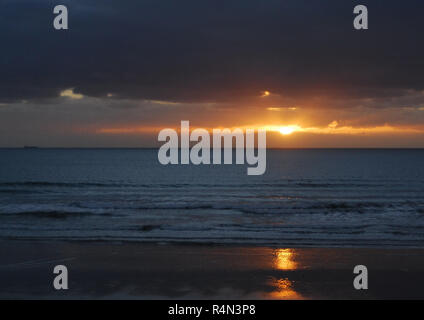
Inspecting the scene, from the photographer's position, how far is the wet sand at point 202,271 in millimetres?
8977

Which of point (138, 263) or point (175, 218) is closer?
point (138, 263)

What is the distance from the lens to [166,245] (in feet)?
47.0

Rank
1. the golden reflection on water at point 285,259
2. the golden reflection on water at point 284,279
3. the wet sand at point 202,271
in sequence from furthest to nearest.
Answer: the golden reflection on water at point 285,259
the wet sand at point 202,271
the golden reflection on water at point 284,279

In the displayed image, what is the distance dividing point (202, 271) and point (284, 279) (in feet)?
7.34

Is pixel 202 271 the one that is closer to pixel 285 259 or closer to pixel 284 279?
pixel 284 279

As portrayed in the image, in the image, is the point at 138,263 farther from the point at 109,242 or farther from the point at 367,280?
the point at 367,280

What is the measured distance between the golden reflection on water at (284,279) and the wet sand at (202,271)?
23mm

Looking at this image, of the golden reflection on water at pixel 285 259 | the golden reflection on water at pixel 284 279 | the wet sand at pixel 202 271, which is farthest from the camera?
the golden reflection on water at pixel 285 259

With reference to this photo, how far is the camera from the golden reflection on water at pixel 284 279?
883 centimetres

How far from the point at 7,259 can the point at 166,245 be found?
510 centimetres

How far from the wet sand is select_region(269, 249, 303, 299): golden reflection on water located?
2 centimetres

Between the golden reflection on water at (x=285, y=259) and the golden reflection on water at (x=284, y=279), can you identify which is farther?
the golden reflection on water at (x=285, y=259)
